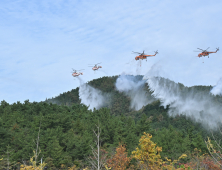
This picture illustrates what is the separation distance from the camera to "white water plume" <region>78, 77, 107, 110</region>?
14875 centimetres

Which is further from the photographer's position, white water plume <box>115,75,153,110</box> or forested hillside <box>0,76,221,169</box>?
white water plume <box>115,75,153,110</box>

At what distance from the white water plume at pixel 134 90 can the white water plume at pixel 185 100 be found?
22.1 m

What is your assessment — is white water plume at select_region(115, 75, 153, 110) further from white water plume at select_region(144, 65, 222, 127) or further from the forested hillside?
the forested hillside

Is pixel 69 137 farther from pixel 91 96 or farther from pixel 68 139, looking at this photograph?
pixel 91 96

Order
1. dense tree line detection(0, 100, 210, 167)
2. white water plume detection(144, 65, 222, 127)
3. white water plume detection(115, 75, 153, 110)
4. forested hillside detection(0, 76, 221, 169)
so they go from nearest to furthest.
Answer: forested hillside detection(0, 76, 221, 169)
dense tree line detection(0, 100, 210, 167)
white water plume detection(144, 65, 222, 127)
white water plume detection(115, 75, 153, 110)

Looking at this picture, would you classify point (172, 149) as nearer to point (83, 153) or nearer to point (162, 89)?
point (83, 153)

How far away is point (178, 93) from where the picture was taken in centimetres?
11775

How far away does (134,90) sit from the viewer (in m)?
154

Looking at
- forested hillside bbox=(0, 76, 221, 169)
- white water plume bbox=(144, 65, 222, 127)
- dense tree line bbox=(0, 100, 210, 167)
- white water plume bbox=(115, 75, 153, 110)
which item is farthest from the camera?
white water plume bbox=(115, 75, 153, 110)

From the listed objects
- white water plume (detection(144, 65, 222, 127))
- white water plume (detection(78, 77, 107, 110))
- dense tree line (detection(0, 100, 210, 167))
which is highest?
white water plume (detection(78, 77, 107, 110))

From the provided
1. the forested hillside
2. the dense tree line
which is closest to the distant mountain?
the forested hillside

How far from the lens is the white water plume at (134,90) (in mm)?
145075

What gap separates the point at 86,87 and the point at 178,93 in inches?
2218

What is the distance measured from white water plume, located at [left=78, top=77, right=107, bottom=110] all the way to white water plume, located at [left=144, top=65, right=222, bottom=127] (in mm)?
42111
